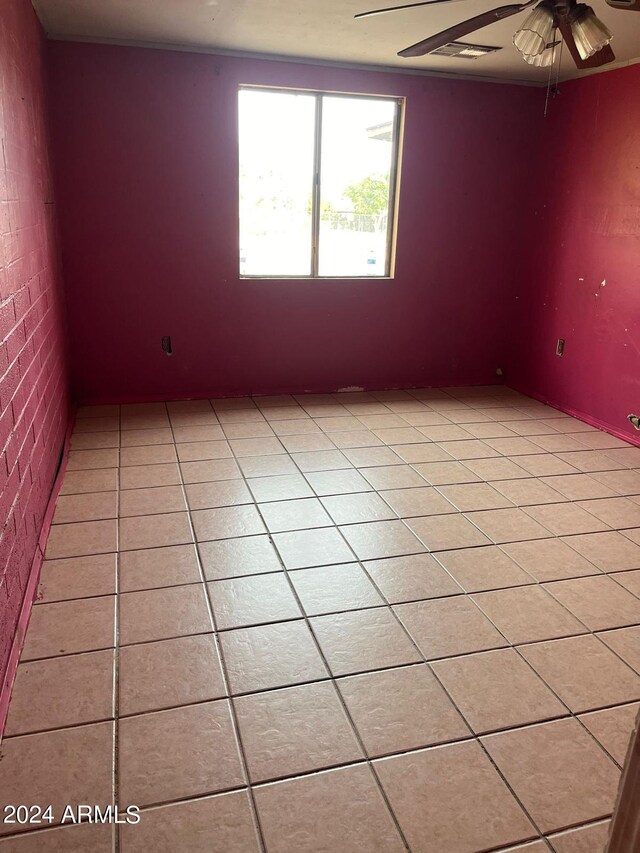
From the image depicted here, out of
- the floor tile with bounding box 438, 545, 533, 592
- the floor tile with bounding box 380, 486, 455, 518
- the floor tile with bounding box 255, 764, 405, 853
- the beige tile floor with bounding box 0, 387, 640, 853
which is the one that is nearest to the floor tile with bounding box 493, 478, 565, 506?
the beige tile floor with bounding box 0, 387, 640, 853

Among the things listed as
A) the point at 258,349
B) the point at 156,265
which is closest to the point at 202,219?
the point at 156,265

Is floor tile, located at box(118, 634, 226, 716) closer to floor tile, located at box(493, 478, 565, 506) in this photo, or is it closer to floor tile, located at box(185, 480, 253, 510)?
floor tile, located at box(185, 480, 253, 510)

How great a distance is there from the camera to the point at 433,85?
182 inches

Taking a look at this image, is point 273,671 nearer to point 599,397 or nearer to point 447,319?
point 599,397

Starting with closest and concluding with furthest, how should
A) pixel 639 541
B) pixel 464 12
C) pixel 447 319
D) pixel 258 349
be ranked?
pixel 639 541 → pixel 464 12 → pixel 258 349 → pixel 447 319

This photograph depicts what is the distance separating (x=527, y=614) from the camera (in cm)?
228

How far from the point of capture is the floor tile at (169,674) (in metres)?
1.83

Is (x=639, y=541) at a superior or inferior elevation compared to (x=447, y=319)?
inferior

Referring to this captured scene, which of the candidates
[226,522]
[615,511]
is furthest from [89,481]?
[615,511]

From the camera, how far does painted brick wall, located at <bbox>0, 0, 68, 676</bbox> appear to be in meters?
2.04

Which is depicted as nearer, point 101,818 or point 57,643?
point 101,818

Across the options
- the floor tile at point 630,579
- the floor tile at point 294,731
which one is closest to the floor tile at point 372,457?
the floor tile at point 630,579

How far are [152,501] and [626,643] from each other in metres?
2.10

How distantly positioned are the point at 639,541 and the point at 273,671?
180 centimetres
